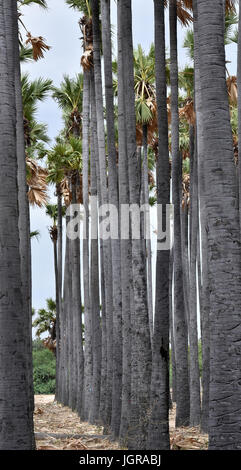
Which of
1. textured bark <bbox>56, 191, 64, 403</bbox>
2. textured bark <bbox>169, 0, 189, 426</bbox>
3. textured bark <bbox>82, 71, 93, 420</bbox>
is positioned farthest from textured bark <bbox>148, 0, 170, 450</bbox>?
textured bark <bbox>56, 191, 64, 403</bbox>

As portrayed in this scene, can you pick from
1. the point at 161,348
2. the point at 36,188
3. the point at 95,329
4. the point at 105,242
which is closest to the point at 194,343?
the point at 95,329

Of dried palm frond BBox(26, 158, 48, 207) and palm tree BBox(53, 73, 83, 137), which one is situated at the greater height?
palm tree BBox(53, 73, 83, 137)

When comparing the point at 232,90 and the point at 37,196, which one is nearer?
the point at 232,90

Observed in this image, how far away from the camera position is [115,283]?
54.1ft

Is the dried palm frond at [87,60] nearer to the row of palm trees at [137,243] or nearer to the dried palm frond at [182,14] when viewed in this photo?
the row of palm trees at [137,243]

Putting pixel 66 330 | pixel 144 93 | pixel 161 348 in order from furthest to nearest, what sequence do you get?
pixel 66 330, pixel 144 93, pixel 161 348

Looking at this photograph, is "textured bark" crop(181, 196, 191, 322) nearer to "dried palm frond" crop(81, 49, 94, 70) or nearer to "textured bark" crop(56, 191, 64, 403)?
"textured bark" crop(56, 191, 64, 403)

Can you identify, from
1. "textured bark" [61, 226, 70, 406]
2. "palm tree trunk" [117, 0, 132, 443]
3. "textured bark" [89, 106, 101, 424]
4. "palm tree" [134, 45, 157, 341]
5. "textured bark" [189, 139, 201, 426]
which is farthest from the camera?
"textured bark" [61, 226, 70, 406]

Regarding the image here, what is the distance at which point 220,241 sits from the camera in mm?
7812

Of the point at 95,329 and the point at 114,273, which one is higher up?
the point at 114,273

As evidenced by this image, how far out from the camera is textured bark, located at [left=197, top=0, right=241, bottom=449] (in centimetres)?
754

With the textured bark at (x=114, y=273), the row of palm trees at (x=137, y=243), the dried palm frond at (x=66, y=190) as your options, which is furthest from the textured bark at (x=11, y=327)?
the dried palm frond at (x=66, y=190)

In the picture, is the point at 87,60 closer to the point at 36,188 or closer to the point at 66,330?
the point at 36,188

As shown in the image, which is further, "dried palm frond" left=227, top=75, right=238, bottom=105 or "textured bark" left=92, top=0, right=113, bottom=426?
"dried palm frond" left=227, top=75, right=238, bottom=105
